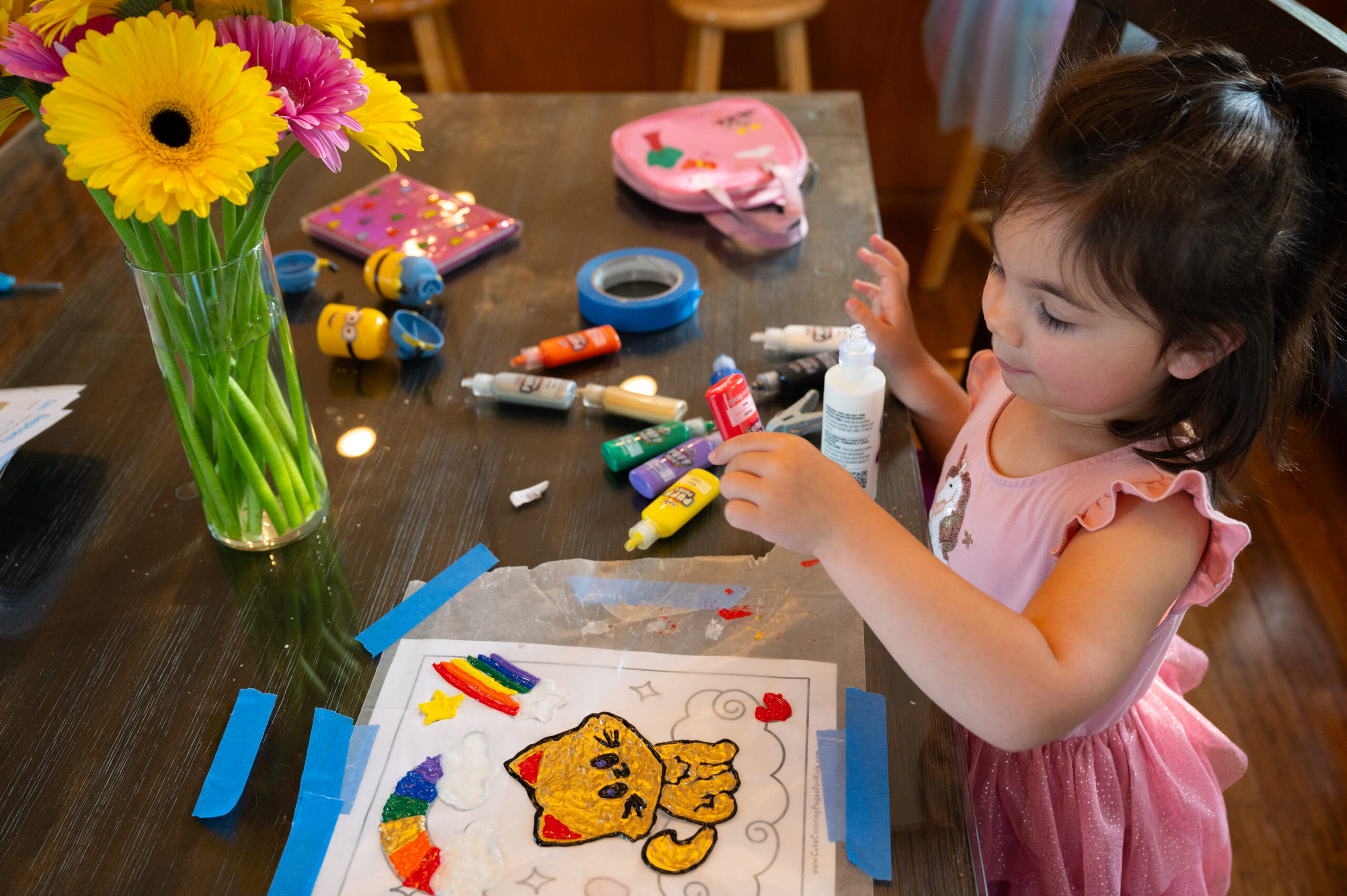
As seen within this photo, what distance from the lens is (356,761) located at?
0.60m

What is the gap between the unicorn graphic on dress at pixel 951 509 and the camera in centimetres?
80

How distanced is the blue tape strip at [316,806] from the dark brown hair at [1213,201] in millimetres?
541

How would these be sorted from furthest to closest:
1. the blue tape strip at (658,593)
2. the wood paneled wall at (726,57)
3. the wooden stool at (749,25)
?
the wood paneled wall at (726,57) → the wooden stool at (749,25) → the blue tape strip at (658,593)

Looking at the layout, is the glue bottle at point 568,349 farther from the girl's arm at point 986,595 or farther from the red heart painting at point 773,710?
the red heart painting at point 773,710

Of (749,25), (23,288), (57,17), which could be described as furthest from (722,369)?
(749,25)

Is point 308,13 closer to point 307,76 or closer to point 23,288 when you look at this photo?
point 307,76

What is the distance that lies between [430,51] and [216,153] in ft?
7.25

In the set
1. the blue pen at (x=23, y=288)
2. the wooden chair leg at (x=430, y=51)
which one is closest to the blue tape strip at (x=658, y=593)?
the blue pen at (x=23, y=288)

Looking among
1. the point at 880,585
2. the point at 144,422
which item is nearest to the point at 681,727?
the point at 880,585

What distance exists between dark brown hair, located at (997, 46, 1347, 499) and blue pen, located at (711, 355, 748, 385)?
32cm

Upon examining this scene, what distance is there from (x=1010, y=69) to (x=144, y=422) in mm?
1939

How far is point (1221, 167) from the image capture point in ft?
1.80

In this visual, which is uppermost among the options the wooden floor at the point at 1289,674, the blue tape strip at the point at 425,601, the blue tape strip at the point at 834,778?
the blue tape strip at the point at 834,778

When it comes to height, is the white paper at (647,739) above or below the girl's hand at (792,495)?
below
